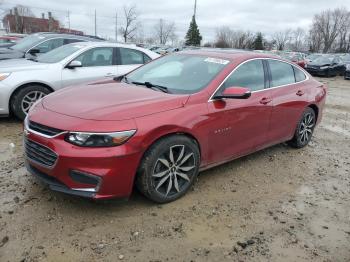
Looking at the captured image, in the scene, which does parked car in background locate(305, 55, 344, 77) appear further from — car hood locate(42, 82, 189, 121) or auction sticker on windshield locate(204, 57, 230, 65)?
car hood locate(42, 82, 189, 121)

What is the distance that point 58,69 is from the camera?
22.8 feet

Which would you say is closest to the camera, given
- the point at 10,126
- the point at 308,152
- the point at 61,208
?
the point at 61,208

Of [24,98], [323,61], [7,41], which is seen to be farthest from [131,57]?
[323,61]

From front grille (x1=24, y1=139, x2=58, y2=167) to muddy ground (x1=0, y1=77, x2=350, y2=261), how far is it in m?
0.50

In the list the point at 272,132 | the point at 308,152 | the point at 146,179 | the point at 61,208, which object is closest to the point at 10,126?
the point at 61,208

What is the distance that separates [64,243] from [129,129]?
1.13 metres

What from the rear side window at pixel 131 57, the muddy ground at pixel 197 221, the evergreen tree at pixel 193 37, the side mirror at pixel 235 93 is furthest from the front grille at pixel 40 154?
the evergreen tree at pixel 193 37

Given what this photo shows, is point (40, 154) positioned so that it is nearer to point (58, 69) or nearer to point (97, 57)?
point (58, 69)

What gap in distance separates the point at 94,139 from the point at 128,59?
193 inches

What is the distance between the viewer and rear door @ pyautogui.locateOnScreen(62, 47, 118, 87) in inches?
278

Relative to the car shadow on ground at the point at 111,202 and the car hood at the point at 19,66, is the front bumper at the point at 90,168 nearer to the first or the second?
the car shadow on ground at the point at 111,202

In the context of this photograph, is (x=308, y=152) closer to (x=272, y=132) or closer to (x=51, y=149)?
(x=272, y=132)

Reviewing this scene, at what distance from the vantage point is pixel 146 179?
3.64 metres

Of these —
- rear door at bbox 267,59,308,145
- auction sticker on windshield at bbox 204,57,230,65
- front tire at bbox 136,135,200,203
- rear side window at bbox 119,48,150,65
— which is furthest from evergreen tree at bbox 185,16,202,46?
front tire at bbox 136,135,200,203
